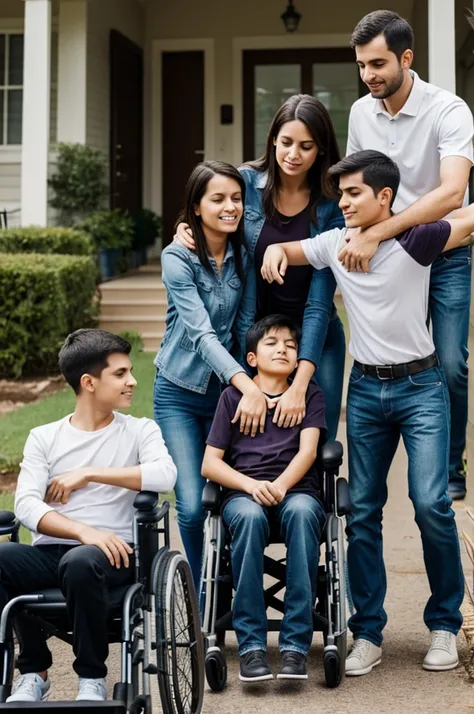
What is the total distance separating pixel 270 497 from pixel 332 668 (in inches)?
21.6

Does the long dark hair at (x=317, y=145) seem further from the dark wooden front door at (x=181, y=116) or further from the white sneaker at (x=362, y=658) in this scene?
the dark wooden front door at (x=181, y=116)

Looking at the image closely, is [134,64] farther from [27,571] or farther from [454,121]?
[27,571]

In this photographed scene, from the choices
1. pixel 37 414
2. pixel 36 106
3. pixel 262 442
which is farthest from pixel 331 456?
pixel 36 106

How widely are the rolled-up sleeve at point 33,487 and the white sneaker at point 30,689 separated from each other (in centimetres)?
41

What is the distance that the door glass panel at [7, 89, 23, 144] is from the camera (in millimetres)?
13430

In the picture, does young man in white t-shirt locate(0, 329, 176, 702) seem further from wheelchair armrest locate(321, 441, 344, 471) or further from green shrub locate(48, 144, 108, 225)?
green shrub locate(48, 144, 108, 225)

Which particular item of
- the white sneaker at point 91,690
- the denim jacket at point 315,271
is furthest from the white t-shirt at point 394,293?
the white sneaker at point 91,690

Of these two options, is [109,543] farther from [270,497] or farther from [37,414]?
[37,414]

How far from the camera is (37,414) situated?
8.02 meters

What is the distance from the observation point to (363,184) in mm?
3625

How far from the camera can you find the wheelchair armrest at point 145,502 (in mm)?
3175

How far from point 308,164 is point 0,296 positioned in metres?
5.90

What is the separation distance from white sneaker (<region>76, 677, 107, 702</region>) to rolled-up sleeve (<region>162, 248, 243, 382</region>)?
1.11 m

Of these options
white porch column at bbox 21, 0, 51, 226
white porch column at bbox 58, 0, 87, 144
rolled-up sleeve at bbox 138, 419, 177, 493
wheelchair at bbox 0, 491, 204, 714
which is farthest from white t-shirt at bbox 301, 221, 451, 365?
white porch column at bbox 58, 0, 87, 144
